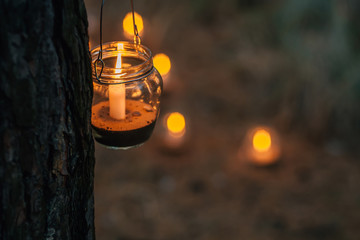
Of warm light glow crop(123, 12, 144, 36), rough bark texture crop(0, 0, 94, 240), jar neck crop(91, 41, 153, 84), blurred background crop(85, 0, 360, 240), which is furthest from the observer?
warm light glow crop(123, 12, 144, 36)

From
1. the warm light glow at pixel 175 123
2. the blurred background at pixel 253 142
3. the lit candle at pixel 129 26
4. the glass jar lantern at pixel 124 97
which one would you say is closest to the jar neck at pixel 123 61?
the glass jar lantern at pixel 124 97

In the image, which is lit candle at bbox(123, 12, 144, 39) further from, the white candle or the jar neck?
the white candle

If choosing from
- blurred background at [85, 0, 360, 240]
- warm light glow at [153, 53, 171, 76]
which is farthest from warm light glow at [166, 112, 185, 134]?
warm light glow at [153, 53, 171, 76]

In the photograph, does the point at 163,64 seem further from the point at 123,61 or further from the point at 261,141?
the point at 123,61

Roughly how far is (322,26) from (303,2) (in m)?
0.27

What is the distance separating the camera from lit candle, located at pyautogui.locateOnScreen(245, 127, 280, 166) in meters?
2.50

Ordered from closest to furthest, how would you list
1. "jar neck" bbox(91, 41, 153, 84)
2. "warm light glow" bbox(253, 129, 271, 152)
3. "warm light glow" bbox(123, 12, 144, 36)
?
"jar neck" bbox(91, 41, 153, 84) → "warm light glow" bbox(253, 129, 271, 152) → "warm light glow" bbox(123, 12, 144, 36)

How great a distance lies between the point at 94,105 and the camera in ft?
3.54

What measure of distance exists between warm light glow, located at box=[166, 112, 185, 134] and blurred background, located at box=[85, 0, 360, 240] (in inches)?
0.6

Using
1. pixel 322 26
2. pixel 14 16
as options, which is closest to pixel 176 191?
pixel 322 26

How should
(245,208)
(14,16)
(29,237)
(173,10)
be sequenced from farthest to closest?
(173,10) < (245,208) < (29,237) < (14,16)

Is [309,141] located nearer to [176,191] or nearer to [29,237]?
[176,191]

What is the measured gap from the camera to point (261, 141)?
8.14 ft

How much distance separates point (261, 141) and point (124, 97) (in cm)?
160
